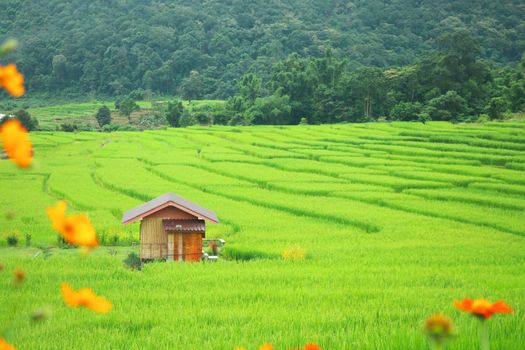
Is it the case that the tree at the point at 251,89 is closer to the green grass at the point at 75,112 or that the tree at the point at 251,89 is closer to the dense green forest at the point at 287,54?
the dense green forest at the point at 287,54

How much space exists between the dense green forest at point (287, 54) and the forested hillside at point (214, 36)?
0.14 m

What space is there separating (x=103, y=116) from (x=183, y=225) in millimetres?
43186

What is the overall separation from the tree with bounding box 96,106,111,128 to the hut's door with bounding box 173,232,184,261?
43019mm

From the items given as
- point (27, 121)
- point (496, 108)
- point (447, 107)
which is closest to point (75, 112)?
point (27, 121)

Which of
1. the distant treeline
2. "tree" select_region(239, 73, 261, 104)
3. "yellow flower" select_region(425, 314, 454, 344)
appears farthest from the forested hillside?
"yellow flower" select_region(425, 314, 454, 344)

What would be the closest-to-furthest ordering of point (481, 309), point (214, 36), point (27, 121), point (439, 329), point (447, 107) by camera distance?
point (439, 329) → point (481, 309) → point (447, 107) → point (27, 121) → point (214, 36)

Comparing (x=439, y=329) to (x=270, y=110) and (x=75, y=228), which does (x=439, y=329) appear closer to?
(x=75, y=228)

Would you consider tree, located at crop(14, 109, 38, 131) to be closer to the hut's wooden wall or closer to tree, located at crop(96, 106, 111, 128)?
tree, located at crop(96, 106, 111, 128)

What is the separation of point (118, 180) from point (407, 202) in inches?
402

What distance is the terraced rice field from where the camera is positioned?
21.5 feet

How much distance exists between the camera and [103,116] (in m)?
54.0

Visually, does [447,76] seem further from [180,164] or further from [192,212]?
[192,212]

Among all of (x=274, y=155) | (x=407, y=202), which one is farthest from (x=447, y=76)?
(x=407, y=202)

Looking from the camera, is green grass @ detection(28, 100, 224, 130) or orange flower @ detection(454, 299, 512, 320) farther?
green grass @ detection(28, 100, 224, 130)
